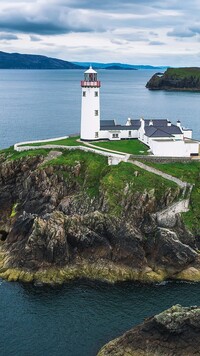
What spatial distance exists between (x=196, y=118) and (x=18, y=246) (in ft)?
374

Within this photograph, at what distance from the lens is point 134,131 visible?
285 ft

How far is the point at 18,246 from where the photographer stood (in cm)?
6119

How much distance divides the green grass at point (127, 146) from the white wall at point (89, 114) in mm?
3044

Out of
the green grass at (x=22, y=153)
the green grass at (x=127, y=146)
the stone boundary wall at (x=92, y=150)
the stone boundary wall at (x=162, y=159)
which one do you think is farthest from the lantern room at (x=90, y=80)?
the stone boundary wall at (x=162, y=159)

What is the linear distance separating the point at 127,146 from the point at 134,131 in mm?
7277

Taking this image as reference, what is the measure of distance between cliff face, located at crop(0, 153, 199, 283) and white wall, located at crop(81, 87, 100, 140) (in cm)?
1525

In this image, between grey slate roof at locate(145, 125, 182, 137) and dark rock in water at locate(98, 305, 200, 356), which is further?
grey slate roof at locate(145, 125, 182, 137)

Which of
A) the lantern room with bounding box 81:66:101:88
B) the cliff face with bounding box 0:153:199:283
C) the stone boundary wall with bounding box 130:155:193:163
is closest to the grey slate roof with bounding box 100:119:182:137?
the stone boundary wall with bounding box 130:155:193:163

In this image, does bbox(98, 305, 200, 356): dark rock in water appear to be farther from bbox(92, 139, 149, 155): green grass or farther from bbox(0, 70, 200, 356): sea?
bbox(92, 139, 149, 155): green grass

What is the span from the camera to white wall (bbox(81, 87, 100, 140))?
82.9 metres

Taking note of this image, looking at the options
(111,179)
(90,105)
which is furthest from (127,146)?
(111,179)

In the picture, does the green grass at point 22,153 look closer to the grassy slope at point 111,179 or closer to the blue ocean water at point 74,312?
the grassy slope at point 111,179

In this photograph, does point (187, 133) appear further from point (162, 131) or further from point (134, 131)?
point (134, 131)

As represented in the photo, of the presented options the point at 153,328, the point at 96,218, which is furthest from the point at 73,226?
the point at 153,328
